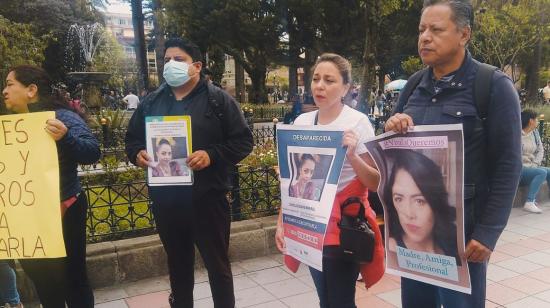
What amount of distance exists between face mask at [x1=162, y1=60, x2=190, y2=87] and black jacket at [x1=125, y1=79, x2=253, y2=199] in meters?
0.12

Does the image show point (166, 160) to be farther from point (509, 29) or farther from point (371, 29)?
point (509, 29)

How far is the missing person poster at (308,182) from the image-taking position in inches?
83.3

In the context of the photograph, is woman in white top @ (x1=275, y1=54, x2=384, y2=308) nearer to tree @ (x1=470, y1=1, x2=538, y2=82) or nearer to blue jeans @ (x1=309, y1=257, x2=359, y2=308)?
blue jeans @ (x1=309, y1=257, x2=359, y2=308)

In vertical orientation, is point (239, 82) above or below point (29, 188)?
above

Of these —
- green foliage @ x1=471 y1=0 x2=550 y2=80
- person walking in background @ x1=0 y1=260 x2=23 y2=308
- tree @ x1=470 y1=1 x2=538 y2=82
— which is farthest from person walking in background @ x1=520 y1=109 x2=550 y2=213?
green foliage @ x1=471 y1=0 x2=550 y2=80

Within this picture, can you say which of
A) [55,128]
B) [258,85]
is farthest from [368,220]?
[258,85]

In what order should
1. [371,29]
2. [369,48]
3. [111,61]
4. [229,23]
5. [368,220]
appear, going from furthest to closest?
[111,61] < [229,23] < [369,48] < [371,29] < [368,220]

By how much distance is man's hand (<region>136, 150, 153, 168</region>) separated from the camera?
9.12 feet

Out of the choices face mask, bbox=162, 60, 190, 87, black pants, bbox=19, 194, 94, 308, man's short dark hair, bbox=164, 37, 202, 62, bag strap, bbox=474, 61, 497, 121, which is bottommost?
black pants, bbox=19, 194, 94, 308

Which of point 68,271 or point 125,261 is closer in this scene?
→ point 68,271

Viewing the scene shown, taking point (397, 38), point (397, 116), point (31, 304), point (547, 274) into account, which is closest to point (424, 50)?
point (397, 116)

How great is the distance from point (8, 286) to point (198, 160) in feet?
5.78

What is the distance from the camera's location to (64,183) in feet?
8.79

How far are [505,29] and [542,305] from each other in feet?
50.4
